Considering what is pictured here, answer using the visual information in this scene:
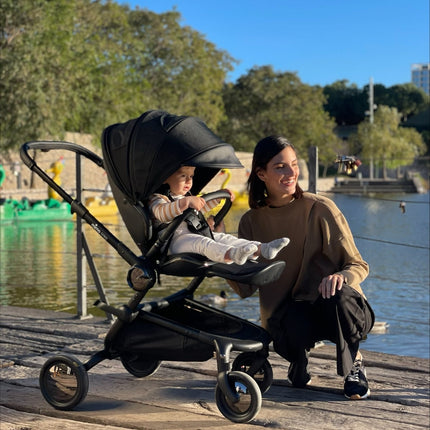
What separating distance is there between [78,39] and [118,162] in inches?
1120

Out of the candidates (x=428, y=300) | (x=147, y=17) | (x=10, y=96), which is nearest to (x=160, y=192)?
(x=428, y=300)

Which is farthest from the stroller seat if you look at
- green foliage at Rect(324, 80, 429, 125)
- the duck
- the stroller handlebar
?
Result: green foliage at Rect(324, 80, 429, 125)

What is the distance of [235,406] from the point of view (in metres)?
3.07

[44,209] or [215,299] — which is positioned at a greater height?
[44,209]

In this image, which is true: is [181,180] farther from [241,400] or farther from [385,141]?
[385,141]

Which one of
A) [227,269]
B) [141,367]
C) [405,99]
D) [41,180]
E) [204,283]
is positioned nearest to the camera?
[227,269]

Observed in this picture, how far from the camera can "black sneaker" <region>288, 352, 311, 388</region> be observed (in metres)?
3.59

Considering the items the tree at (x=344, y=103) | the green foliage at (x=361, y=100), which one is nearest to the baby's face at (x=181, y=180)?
the green foliage at (x=361, y=100)

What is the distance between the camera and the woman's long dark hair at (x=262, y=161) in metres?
3.52

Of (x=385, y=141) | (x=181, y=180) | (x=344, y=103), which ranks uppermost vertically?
(x=344, y=103)

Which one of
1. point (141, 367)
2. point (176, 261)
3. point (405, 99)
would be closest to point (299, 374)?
point (141, 367)

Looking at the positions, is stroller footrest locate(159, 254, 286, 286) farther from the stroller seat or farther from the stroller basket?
the stroller basket

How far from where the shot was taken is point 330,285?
130 inches

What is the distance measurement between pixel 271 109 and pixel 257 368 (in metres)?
56.4
